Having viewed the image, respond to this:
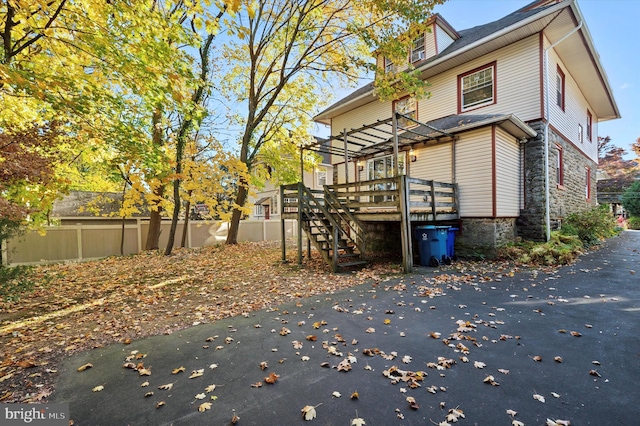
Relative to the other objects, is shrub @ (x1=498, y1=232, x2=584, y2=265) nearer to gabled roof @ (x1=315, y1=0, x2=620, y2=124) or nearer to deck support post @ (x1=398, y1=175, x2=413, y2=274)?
deck support post @ (x1=398, y1=175, x2=413, y2=274)

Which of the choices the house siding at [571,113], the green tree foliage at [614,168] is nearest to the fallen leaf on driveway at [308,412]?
the house siding at [571,113]

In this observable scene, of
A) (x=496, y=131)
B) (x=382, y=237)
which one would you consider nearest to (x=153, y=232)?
(x=382, y=237)

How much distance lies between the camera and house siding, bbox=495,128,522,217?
8.67 metres

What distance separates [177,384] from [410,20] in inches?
397

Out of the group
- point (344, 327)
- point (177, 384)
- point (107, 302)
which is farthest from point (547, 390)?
point (107, 302)

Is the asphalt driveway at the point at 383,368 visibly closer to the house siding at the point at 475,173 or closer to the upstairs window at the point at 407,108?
the house siding at the point at 475,173

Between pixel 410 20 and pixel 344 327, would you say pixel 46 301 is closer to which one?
pixel 344 327

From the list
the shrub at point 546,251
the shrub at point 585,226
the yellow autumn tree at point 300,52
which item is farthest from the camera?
the shrub at point 585,226

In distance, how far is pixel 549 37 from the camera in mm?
9438

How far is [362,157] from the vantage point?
13203 mm

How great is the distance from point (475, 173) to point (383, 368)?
8.18 m

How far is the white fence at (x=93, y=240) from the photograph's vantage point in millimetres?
9656

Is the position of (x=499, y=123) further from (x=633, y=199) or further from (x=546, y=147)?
(x=633, y=199)

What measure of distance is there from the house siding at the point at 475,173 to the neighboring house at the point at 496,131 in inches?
1.2
